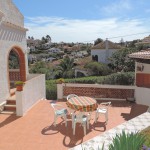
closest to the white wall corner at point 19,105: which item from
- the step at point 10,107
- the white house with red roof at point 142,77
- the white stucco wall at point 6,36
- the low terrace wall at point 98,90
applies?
the step at point 10,107

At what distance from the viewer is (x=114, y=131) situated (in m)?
8.56

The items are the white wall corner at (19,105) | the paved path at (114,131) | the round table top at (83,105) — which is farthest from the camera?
the white wall corner at (19,105)

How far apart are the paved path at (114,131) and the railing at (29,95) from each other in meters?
6.08

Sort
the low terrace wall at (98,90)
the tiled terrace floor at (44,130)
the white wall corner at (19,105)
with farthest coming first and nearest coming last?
the low terrace wall at (98,90)
the white wall corner at (19,105)
the tiled terrace floor at (44,130)

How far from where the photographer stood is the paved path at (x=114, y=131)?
24.2ft

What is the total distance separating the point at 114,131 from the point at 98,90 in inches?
296

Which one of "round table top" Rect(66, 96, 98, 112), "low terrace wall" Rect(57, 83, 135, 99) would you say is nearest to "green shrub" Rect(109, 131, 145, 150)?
"round table top" Rect(66, 96, 98, 112)

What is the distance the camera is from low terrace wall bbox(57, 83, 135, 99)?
15666 millimetres

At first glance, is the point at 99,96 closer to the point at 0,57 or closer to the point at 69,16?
the point at 0,57

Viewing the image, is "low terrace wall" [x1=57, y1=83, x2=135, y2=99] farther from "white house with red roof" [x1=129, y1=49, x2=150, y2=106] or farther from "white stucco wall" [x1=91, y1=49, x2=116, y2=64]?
"white stucco wall" [x1=91, y1=49, x2=116, y2=64]

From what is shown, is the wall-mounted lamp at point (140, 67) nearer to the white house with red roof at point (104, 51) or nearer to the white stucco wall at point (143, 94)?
the white stucco wall at point (143, 94)

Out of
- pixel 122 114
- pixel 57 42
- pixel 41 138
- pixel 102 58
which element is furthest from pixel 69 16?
pixel 57 42

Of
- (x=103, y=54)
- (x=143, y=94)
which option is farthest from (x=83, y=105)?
(x=103, y=54)

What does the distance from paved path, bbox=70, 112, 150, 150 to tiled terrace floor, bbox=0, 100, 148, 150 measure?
1.45m
